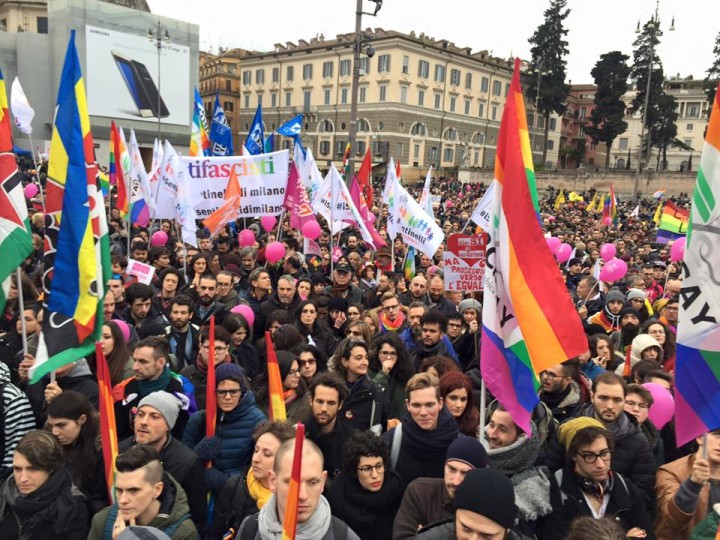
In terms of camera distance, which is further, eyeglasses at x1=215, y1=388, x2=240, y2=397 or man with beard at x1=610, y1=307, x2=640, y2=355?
man with beard at x1=610, y1=307, x2=640, y2=355

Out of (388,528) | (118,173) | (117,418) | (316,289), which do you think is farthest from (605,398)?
(118,173)

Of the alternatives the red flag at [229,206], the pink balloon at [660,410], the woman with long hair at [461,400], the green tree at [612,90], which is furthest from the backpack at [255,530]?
the green tree at [612,90]

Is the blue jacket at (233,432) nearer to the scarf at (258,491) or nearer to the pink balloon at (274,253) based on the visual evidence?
the scarf at (258,491)

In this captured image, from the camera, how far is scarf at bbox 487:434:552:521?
2.82m

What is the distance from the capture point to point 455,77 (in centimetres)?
6269

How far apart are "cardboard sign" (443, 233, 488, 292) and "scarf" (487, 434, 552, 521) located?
312cm

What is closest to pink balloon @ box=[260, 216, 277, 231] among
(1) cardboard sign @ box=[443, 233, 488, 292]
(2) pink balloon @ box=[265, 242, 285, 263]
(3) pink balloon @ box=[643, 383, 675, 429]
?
(2) pink balloon @ box=[265, 242, 285, 263]

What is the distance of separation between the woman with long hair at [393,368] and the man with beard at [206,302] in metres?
2.26

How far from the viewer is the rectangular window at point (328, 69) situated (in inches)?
2432

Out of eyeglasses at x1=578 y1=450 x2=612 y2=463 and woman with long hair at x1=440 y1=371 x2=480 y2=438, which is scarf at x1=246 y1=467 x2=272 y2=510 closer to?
woman with long hair at x1=440 y1=371 x2=480 y2=438

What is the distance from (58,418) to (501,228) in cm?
263

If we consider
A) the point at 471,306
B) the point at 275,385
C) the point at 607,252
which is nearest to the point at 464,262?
the point at 471,306

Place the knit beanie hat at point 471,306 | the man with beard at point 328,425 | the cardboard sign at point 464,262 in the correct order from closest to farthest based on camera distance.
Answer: the man with beard at point 328,425, the cardboard sign at point 464,262, the knit beanie hat at point 471,306

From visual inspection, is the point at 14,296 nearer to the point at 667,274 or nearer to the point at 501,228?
the point at 501,228
